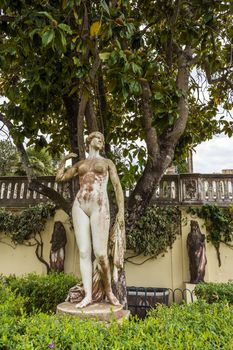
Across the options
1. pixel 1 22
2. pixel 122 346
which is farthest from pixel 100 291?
pixel 1 22

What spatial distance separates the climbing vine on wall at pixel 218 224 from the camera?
6.28 m

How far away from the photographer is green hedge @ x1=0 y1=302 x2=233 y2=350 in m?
1.82

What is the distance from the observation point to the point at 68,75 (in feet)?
12.0

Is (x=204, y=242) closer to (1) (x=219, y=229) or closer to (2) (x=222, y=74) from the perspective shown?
(1) (x=219, y=229)

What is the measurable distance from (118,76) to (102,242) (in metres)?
1.75

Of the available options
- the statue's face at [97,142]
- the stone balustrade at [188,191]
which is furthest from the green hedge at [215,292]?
the statue's face at [97,142]

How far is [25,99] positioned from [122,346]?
127 inches

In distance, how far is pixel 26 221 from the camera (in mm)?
6754

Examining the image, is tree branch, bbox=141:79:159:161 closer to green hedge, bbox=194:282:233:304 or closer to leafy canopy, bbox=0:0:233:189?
leafy canopy, bbox=0:0:233:189

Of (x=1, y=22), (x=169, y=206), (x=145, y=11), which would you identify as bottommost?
(x=169, y=206)

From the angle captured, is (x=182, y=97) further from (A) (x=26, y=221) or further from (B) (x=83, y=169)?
(A) (x=26, y=221)

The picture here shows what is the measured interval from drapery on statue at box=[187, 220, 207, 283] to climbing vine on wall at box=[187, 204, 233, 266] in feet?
1.04

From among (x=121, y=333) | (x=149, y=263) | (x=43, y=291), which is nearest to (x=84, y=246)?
(x=121, y=333)

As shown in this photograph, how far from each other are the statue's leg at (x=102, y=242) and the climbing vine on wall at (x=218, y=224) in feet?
13.6
